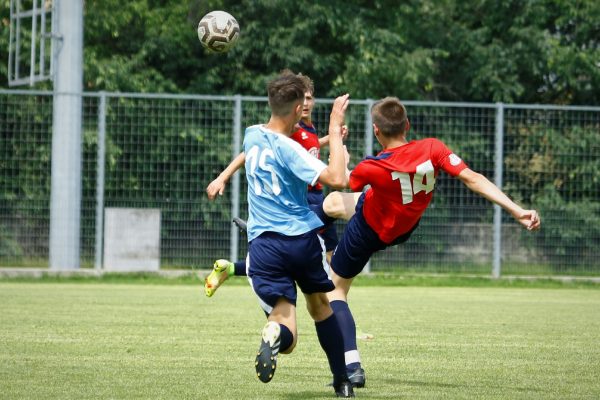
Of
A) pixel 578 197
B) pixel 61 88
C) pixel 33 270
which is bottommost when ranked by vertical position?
pixel 33 270

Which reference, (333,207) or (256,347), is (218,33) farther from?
(256,347)

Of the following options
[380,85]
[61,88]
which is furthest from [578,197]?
[61,88]

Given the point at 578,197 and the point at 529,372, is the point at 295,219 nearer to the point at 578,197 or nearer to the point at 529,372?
the point at 529,372

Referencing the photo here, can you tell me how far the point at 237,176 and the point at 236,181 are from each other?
0.26ft

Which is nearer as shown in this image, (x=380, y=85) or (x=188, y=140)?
(x=188, y=140)

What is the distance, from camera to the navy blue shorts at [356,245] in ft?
23.0

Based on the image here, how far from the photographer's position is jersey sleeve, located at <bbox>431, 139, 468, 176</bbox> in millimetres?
6711

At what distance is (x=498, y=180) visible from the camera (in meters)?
17.0

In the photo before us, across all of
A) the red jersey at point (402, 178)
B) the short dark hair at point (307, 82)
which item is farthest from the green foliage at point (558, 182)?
the red jersey at point (402, 178)

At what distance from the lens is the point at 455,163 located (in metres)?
6.72

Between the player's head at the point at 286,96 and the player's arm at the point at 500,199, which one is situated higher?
the player's head at the point at 286,96

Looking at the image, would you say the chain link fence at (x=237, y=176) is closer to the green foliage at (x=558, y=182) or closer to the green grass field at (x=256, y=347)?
the green foliage at (x=558, y=182)

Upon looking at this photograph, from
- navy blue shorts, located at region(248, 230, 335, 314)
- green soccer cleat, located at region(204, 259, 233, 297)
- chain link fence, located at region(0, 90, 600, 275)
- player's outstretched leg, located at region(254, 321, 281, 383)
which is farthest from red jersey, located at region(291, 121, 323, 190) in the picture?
chain link fence, located at region(0, 90, 600, 275)

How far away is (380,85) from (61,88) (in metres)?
6.12
